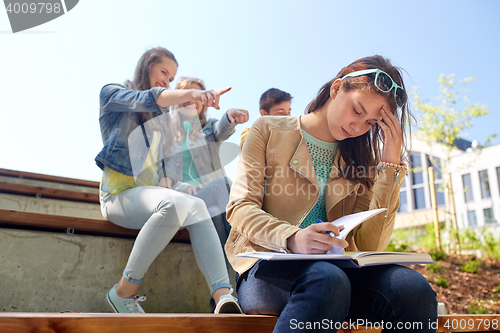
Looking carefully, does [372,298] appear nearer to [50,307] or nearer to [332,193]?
[332,193]

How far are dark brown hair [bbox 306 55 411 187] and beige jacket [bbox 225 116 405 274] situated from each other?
8 cm

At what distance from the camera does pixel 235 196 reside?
1.17 meters

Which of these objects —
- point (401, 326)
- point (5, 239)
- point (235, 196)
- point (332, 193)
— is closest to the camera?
point (401, 326)

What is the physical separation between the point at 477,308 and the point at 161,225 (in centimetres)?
402

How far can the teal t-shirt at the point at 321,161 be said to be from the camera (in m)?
1.31

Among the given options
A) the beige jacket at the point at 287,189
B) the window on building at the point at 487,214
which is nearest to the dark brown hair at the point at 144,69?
the beige jacket at the point at 287,189

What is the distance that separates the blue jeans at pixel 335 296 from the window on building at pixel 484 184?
746 inches

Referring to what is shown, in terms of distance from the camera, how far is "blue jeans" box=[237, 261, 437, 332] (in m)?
0.86

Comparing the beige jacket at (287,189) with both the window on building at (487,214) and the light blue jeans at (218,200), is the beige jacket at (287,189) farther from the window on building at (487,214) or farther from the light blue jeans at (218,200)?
the window on building at (487,214)

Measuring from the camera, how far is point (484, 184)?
17.0 metres

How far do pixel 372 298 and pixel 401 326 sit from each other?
0.30 feet

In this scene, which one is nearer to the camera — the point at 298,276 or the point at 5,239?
the point at 298,276

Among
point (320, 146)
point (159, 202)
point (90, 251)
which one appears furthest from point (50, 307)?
point (320, 146)

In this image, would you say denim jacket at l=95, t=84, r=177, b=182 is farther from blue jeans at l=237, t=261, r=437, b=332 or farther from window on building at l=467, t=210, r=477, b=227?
window on building at l=467, t=210, r=477, b=227
